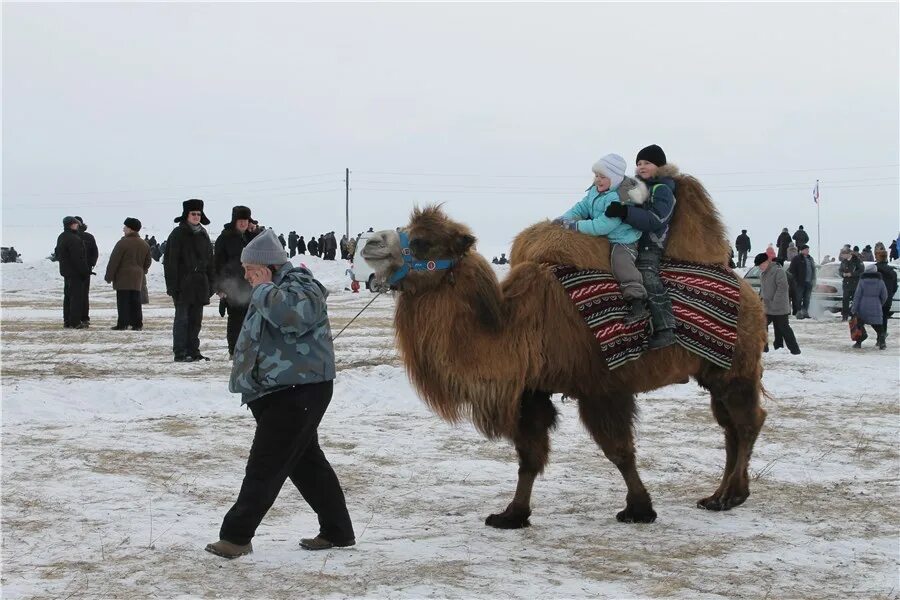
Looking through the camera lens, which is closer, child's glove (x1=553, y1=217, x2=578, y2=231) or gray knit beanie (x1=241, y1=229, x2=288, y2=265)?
gray knit beanie (x1=241, y1=229, x2=288, y2=265)

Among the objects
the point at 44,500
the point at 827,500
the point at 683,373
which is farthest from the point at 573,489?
the point at 44,500

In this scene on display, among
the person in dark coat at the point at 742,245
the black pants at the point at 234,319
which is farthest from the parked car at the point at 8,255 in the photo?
the black pants at the point at 234,319

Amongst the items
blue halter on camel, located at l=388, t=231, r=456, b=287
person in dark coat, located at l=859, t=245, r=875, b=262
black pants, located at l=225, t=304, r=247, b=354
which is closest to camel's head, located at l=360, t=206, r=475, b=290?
blue halter on camel, located at l=388, t=231, r=456, b=287

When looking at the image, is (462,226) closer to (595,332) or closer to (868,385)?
(595,332)

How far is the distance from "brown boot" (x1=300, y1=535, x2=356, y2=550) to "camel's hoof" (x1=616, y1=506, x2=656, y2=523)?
72.9 inches

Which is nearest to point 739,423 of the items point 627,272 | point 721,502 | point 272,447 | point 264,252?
point 721,502

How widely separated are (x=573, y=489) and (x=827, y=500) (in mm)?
1756

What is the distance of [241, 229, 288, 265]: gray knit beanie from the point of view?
5719mm

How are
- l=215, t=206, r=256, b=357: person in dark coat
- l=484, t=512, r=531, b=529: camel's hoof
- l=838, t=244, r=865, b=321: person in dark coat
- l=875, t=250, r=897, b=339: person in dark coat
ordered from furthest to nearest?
l=838, t=244, r=865, b=321: person in dark coat
l=875, t=250, r=897, b=339: person in dark coat
l=215, t=206, r=256, b=357: person in dark coat
l=484, t=512, r=531, b=529: camel's hoof

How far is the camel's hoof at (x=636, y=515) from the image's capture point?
661 cm

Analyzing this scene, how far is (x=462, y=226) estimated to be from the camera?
21.1ft

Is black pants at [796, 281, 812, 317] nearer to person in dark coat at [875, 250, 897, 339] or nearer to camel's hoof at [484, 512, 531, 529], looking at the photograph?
person in dark coat at [875, 250, 897, 339]

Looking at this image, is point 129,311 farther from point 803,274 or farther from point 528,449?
point 803,274

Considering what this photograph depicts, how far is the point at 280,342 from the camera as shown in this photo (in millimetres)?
5547
